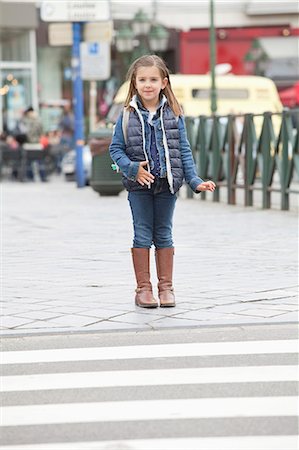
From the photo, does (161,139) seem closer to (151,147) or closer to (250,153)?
(151,147)

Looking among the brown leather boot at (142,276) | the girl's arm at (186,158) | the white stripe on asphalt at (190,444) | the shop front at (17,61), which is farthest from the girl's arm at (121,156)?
the shop front at (17,61)

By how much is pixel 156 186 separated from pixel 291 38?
35.6m

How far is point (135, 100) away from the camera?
25.4 ft

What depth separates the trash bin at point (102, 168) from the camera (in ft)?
61.9

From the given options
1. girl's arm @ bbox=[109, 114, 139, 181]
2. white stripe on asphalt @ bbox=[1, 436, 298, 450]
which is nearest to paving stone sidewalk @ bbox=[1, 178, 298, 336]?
girl's arm @ bbox=[109, 114, 139, 181]

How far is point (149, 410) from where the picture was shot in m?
5.21

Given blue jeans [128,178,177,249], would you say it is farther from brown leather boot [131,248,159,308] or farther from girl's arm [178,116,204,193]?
girl's arm [178,116,204,193]

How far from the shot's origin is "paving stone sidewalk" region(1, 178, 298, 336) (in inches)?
294

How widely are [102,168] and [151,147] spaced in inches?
448

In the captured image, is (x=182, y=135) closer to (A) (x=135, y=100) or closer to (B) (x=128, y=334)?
(A) (x=135, y=100)

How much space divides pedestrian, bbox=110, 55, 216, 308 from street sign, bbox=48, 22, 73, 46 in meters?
15.3

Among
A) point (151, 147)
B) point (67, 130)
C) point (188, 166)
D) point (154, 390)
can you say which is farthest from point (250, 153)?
point (67, 130)

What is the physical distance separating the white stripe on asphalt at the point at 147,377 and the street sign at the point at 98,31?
16.6 m

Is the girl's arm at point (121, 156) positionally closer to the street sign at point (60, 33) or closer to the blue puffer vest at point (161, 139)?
the blue puffer vest at point (161, 139)
